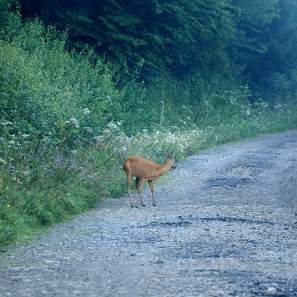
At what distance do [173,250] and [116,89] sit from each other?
15.9m

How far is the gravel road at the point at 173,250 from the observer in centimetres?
677

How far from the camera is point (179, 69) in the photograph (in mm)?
35094

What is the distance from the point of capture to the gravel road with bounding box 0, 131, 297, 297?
22.2ft

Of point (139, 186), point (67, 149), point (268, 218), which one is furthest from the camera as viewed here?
point (67, 149)

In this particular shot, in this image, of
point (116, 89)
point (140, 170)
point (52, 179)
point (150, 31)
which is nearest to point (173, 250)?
point (52, 179)

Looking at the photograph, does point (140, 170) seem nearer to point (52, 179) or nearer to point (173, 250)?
point (52, 179)

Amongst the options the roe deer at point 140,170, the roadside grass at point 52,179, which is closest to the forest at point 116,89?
the roadside grass at point 52,179

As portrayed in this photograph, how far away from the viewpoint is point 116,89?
23953 millimetres

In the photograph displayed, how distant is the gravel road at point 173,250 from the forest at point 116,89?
955 millimetres

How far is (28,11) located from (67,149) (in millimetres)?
13339

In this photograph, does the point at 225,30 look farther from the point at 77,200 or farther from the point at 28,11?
the point at 77,200

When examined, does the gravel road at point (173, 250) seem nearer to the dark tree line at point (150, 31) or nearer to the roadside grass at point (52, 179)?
the roadside grass at point (52, 179)

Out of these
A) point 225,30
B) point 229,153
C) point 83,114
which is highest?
point 225,30

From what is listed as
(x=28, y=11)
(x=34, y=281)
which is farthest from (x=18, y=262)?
(x=28, y=11)
